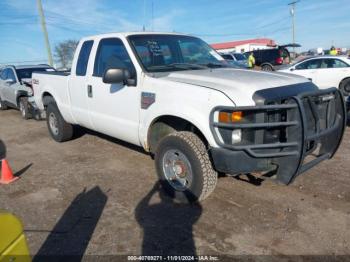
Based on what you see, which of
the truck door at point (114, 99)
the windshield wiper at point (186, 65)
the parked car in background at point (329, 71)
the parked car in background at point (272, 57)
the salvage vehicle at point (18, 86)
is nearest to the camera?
the truck door at point (114, 99)

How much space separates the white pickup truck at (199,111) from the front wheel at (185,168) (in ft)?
0.04

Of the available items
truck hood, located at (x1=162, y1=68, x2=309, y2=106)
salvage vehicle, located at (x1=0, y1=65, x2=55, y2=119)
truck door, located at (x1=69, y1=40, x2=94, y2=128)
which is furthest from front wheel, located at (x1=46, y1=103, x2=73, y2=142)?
salvage vehicle, located at (x1=0, y1=65, x2=55, y2=119)

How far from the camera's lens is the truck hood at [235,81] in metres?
3.14

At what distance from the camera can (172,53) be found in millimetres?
4602

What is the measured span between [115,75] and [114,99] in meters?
0.70

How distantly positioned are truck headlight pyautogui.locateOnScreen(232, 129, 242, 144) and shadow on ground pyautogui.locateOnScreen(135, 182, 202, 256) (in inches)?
37.9

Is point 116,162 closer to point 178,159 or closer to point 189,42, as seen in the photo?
point 178,159

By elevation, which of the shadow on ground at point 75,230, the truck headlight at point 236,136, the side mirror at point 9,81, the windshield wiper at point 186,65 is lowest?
the shadow on ground at point 75,230

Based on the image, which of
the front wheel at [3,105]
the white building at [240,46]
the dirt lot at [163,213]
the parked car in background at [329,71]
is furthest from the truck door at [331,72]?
the white building at [240,46]

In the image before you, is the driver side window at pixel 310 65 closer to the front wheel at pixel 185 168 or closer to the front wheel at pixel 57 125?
the front wheel at pixel 57 125

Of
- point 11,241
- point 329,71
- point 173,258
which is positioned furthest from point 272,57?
point 11,241

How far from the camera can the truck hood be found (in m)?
3.14

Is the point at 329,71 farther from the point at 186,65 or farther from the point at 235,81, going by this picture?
the point at 235,81

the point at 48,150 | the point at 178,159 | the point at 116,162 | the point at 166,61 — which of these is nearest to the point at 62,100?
the point at 48,150
